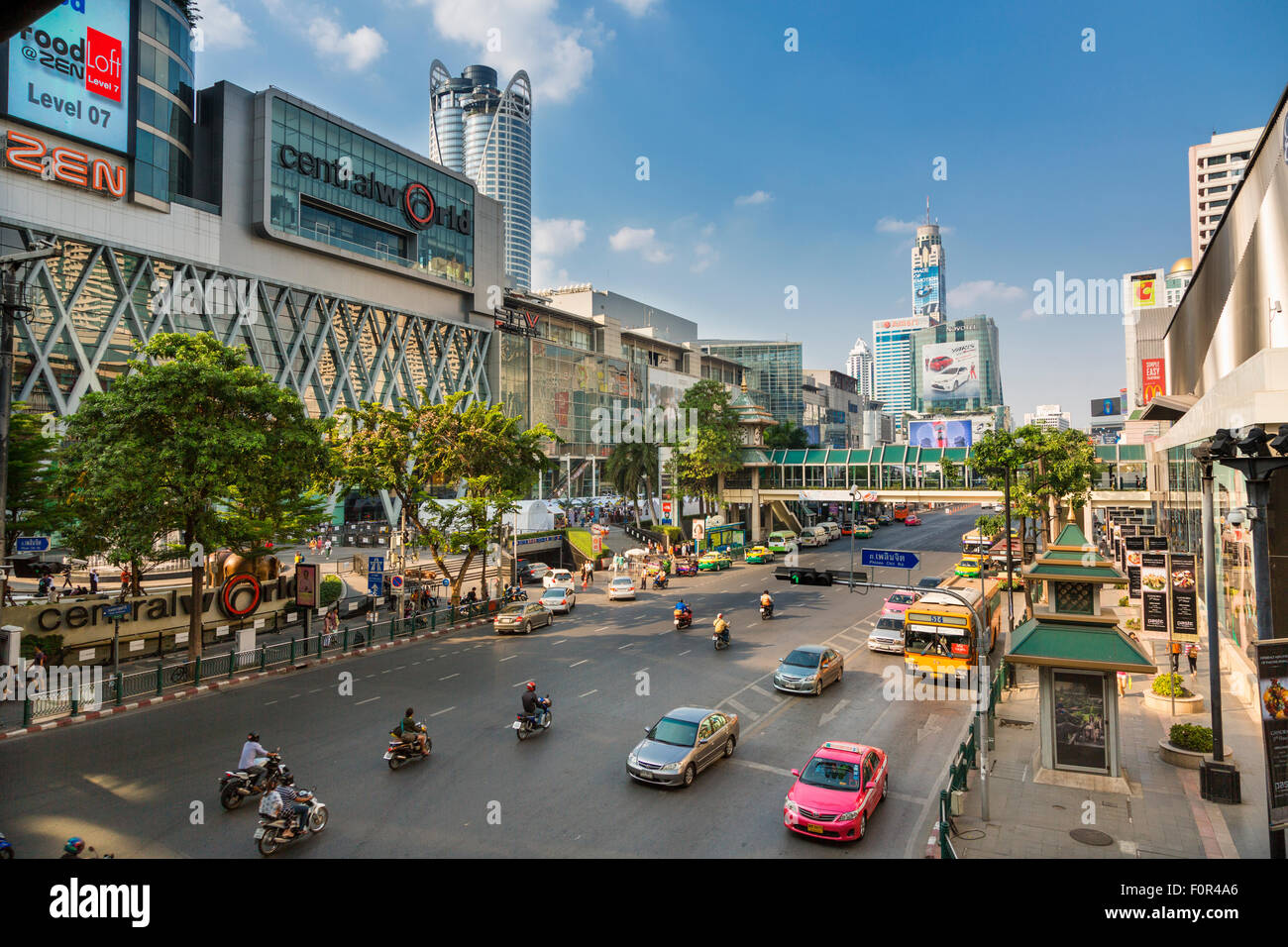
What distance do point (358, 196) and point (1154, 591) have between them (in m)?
67.5

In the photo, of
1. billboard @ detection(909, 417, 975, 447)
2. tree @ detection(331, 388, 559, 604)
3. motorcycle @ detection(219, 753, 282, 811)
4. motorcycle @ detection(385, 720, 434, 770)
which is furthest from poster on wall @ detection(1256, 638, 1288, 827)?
billboard @ detection(909, 417, 975, 447)

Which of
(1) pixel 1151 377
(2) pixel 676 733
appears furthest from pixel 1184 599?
(1) pixel 1151 377

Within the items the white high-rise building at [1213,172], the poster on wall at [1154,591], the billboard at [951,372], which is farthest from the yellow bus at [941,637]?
the white high-rise building at [1213,172]

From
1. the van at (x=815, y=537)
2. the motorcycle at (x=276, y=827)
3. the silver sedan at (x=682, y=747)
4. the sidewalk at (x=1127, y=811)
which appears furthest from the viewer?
the van at (x=815, y=537)

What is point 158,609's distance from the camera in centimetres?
2669

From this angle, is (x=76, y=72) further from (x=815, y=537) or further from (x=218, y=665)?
(x=815, y=537)

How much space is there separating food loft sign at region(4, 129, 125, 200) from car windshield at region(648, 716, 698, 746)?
170ft

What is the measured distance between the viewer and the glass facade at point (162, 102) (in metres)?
49.8

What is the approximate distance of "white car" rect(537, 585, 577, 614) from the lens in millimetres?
37156

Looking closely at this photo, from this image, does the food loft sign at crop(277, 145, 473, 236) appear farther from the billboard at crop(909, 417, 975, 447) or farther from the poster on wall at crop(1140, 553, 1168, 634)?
the poster on wall at crop(1140, 553, 1168, 634)

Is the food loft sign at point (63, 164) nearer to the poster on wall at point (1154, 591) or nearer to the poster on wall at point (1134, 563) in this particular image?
the poster on wall at point (1154, 591)

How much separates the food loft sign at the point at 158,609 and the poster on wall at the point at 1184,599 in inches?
1249
